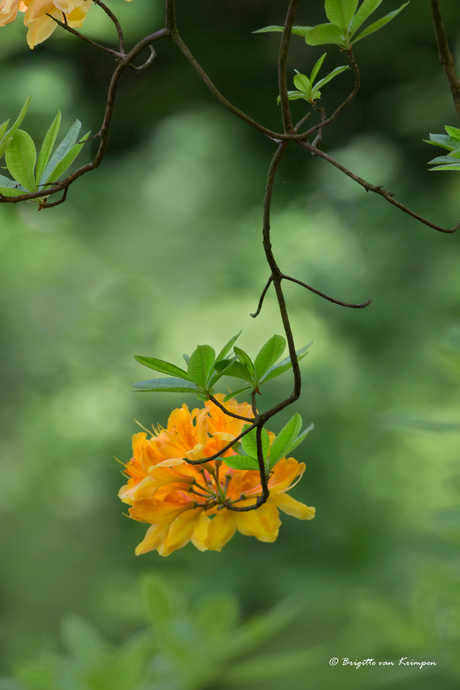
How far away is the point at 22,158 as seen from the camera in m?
0.23

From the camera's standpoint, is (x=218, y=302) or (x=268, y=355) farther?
(x=218, y=302)

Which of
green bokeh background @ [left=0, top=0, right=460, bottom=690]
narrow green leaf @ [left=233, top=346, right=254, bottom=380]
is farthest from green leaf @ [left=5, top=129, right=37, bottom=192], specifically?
green bokeh background @ [left=0, top=0, right=460, bottom=690]

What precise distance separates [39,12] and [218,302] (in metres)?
1.09

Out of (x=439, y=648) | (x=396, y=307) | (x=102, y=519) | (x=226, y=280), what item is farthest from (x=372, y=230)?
(x=439, y=648)

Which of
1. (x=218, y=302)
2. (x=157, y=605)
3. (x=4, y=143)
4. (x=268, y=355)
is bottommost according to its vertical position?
(x=218, y=302)

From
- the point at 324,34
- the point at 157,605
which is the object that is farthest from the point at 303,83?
the point at 157,605

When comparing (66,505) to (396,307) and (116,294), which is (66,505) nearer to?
(116,294)

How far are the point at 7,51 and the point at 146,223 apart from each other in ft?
1.81

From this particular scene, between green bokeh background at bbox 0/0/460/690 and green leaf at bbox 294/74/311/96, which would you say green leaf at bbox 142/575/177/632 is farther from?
green bokeh background at bbox 0/0/460/690

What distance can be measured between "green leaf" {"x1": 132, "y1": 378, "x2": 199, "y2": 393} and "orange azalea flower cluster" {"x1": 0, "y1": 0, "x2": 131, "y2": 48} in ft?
0.50

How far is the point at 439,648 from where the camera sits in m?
0.33

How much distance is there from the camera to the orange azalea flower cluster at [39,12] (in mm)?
222

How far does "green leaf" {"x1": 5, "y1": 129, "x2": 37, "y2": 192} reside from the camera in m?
0.22

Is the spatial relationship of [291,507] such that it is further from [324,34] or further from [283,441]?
[324,34]
